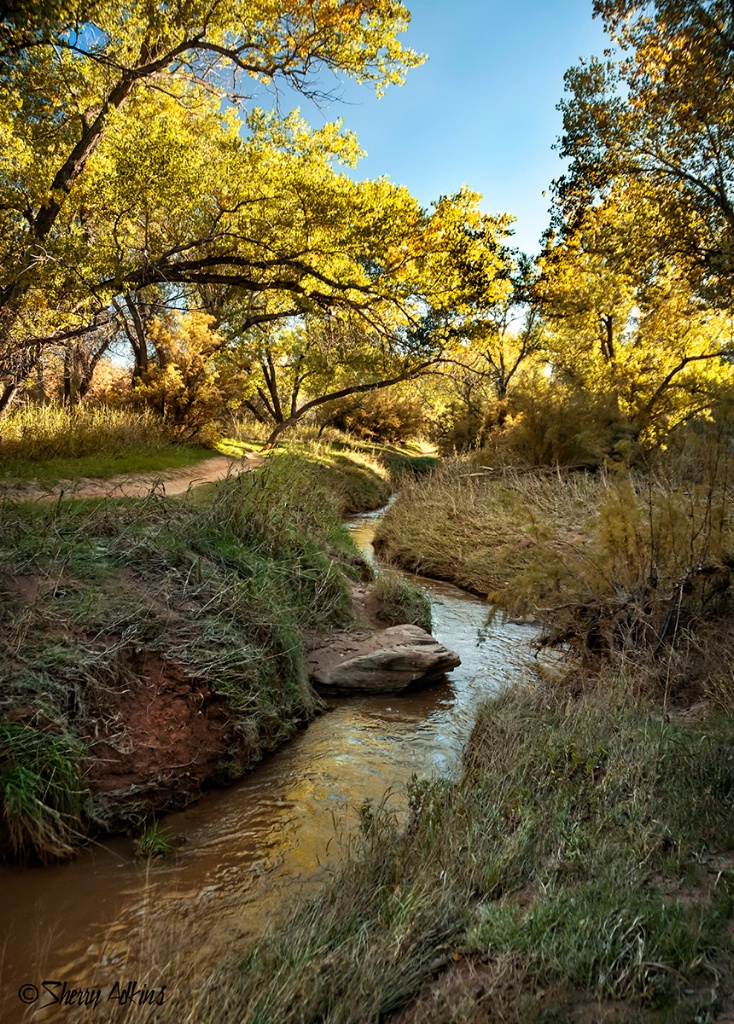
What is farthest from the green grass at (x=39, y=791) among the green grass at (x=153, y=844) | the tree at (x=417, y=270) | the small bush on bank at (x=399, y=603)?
the tree at (x=417, y=270)

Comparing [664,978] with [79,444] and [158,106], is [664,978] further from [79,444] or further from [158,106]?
[158,106]

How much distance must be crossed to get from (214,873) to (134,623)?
87.5 inches

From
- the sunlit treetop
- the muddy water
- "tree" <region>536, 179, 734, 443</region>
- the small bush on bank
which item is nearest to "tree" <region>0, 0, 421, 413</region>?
the sunlit treetop

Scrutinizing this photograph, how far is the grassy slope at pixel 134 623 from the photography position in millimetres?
4078

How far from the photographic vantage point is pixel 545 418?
19.0 metres

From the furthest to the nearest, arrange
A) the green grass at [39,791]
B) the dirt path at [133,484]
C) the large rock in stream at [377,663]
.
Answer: the dirt path at [133,484] < the large rock in stream at [377,663] < the green grass at [39,791]

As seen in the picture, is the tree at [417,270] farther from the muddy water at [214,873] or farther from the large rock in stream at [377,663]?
the muddy water at [214,873]

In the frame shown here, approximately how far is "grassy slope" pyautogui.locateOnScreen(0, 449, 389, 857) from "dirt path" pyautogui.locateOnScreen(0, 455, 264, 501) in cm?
69

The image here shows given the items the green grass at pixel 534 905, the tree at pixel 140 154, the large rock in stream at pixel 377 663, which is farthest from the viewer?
the tree at pixel 140 154

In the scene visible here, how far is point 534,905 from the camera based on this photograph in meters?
2.59

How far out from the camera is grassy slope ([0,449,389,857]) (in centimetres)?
408

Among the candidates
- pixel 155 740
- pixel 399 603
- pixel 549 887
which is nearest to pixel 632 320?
pixel 399 603

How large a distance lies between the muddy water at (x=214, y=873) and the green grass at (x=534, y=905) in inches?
19.0

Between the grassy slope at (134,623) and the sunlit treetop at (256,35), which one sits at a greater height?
the sunlit treetop at (256,35)
